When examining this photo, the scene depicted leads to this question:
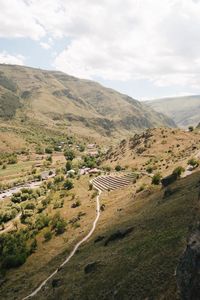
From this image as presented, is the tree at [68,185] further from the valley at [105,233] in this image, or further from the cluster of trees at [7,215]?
the cluster of trees at [7,215]

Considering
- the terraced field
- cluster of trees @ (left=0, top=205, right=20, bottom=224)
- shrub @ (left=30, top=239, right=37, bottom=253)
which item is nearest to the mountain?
shrub @ (left=30, top=239, right=37, bottom=253)

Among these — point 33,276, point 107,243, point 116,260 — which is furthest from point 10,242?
point 116,260

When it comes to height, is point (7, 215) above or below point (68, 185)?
below

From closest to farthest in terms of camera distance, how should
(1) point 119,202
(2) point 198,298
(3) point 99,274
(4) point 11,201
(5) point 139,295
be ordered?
(2) point 198,298
(5) point 139,295
(3) point 99,274
(1) point 119,202
(4) point 11,201

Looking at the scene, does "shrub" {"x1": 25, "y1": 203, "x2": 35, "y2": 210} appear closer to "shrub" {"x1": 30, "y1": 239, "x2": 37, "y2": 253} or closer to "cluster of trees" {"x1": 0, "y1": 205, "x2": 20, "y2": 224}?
"cluster of trees" {"x1": 0, "y1": 205, "x2": 20, "y2": 224}

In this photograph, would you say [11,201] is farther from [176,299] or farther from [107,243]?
[176,299]

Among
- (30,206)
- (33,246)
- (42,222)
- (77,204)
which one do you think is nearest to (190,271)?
(33,246)

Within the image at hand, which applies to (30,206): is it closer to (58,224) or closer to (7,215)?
(7,215)

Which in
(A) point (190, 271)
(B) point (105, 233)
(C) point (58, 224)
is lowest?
(C) point (58, 224)

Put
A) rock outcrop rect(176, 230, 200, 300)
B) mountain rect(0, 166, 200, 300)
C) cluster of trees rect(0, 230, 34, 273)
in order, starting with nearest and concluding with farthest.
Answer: rock outcrop rect(176, 230, 200, 300)
mountain rect(0, 166, 200, 300)
cluster of trees rect(0, 230, 34, 273)
